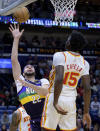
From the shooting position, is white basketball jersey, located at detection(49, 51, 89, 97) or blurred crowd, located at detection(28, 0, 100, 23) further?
blurred crowd, located at detection(28, 0, 100, 23)

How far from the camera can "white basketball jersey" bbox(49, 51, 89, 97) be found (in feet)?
10.2

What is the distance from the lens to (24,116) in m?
4.67

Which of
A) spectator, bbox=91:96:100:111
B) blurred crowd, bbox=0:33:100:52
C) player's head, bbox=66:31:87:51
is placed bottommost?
spectator, bbox=91:96:100:111

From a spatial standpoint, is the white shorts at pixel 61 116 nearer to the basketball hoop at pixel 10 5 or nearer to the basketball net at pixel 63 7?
the basketball hoop at pixel 10 5

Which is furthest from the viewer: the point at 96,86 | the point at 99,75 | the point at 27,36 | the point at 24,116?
the point at 27,36

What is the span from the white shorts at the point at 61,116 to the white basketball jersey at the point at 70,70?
8cm

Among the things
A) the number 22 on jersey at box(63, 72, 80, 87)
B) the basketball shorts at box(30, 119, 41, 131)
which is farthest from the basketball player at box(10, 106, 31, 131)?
the number 22 on jersey at box(63, 72, 80, 87)

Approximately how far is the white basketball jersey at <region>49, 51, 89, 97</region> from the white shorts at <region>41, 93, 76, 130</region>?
80mm

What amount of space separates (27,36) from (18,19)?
1091 centimetres

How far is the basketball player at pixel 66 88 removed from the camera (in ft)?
10.0

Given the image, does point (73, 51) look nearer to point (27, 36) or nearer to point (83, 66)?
point (83, 66)

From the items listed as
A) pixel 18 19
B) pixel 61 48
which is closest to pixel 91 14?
pixel 61 48

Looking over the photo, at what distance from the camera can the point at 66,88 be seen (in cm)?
316

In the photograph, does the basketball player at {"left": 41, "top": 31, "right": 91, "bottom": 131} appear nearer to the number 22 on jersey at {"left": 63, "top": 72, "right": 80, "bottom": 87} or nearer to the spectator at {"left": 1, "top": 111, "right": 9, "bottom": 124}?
the number 22 on jersey at {"left": 63, "top": 72, "right": 80, "bottom": 87}
